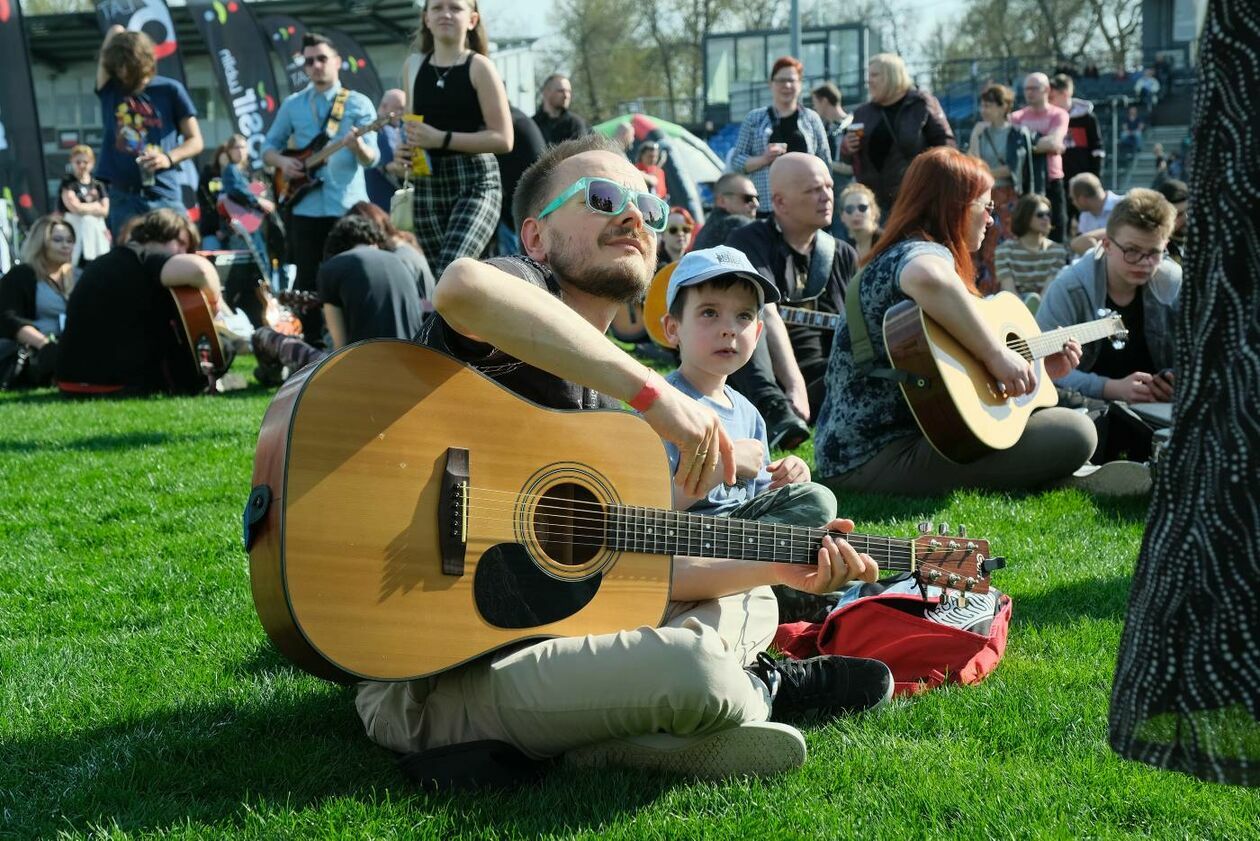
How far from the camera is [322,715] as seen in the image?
120 inches

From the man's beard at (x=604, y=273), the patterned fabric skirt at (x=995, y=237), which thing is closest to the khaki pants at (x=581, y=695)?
the man's beard at (x=604, y=273)

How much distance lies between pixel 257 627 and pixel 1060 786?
2234 millimetres

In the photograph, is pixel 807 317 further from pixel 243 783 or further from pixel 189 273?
pixel 243 783

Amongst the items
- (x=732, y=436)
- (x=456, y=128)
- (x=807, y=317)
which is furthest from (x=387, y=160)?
(x=732, y=436)

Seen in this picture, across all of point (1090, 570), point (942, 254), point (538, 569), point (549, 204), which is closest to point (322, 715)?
point (538, 569)

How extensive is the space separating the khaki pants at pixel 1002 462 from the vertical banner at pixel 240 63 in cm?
1767

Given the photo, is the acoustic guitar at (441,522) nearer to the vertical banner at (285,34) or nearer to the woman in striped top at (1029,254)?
the woman in striped top at (1029,254)

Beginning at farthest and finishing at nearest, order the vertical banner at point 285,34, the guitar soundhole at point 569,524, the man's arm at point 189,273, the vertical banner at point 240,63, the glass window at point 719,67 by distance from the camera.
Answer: the glass window at point 719,67
the vertical banner at point 285,34
the vertical banner at point 240,63
the man's arm at point 189,273
the guitar soundhole at point 569,524

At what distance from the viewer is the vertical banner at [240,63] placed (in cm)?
2123

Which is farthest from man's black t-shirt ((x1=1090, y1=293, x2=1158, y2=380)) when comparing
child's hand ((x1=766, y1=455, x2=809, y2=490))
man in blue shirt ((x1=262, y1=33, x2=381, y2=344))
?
man in blue shirt ((x1=262, y1=33, x2=381, y2=344))

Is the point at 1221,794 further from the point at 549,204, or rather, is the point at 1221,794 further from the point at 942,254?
the point at 942,254

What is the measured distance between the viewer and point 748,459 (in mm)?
3324

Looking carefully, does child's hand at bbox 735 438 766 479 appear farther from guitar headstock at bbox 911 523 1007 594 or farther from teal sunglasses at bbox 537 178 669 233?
teal sunglasses at bbox 537 178 669 233

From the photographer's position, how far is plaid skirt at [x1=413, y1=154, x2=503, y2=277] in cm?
640
